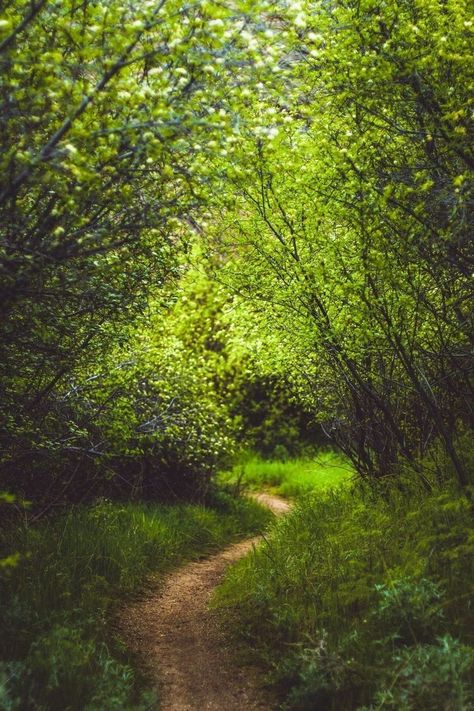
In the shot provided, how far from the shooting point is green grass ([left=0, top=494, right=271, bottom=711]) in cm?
565

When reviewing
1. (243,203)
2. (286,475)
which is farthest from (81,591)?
(286,475)

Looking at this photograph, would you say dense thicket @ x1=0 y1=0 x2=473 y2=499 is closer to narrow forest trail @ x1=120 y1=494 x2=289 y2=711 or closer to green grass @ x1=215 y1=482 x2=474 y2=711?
green grass @ x1=215 y1=482 x2=474 y2=711

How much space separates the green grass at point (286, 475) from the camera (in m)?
16.5

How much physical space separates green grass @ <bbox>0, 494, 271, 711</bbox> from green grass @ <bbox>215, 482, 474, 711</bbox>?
142 cm

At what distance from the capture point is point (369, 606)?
6.72 meters

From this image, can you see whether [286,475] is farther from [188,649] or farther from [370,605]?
[370,605]

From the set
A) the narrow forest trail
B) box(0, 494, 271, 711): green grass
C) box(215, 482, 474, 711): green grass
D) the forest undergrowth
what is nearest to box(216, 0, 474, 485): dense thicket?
the forest undergrowth

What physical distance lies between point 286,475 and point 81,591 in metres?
9.97

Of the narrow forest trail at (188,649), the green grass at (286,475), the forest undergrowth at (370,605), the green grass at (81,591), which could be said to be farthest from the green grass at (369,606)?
the green grass at (286,475)

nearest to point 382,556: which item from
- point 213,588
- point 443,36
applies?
point 213,588

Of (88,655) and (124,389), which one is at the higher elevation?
(124,389)

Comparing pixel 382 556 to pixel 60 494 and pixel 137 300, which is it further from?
pixel 60 494

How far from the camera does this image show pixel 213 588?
31.0 ft

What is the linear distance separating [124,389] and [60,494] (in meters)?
2.10
